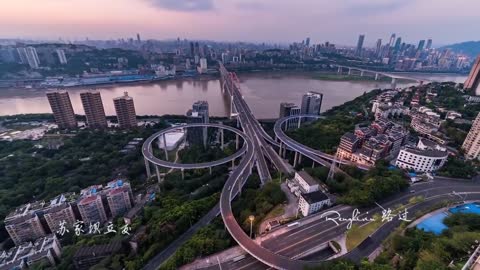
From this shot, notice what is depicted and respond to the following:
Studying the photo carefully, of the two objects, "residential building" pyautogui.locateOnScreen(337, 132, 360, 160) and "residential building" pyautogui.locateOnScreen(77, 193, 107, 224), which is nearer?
"residential building" pyautogui.locateOnScreen(77, 193, 107, 224)

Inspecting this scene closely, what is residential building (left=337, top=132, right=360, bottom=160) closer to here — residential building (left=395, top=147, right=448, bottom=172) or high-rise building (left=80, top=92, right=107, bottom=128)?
residential building (left=395, top=147, right=448, bottom=172)

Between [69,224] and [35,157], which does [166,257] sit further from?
[35,157]

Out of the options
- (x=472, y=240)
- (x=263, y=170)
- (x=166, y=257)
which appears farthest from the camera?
(x=263, y=170)

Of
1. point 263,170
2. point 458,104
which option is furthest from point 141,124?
point 458,104

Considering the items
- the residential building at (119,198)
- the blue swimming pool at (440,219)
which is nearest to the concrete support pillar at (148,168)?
the residential building at (119,198)

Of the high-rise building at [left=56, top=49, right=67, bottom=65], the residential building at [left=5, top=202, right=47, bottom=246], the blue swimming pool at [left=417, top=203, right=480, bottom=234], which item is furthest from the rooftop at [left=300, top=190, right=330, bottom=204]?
the high-rise building at [left=56, top=49, right=67, bottom=65]

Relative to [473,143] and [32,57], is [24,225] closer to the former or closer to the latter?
[473,143]

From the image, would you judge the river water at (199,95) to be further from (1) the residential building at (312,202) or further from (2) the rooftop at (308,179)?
(1) the residential building at (312,202)
